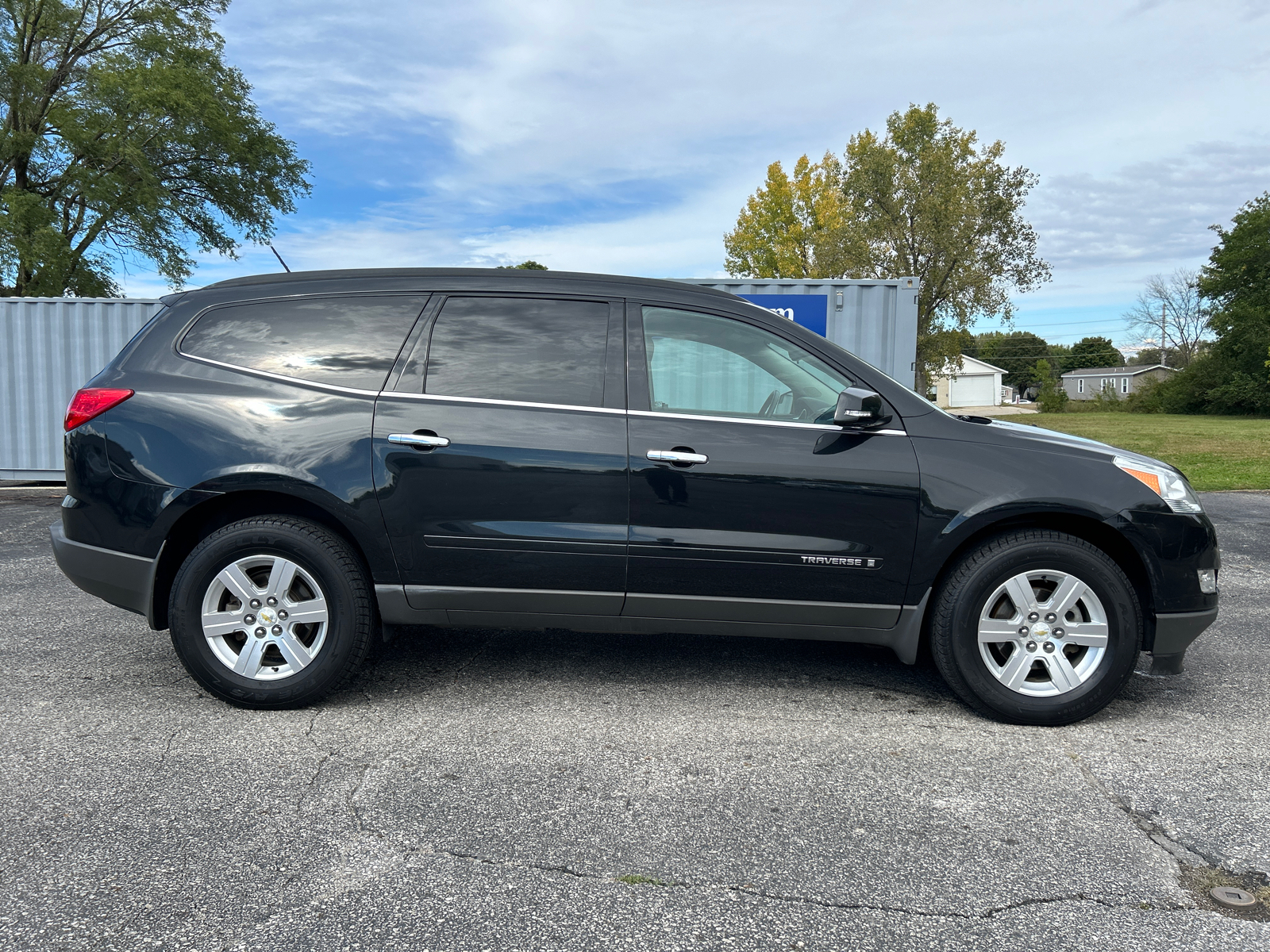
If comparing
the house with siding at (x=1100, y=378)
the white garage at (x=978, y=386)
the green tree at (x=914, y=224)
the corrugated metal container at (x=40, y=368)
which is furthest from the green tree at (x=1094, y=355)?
the corrugated metal container at (x=40, y=368)

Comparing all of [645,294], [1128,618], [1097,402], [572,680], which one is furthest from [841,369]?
[1097,402]

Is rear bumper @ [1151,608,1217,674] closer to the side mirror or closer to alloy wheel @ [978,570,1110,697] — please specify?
alloy wheel @ [978,570,1110,697]

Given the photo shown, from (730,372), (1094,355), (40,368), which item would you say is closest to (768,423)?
(730,372)

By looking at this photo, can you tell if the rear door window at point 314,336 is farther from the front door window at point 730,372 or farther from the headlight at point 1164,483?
the headlight at point 1164,483

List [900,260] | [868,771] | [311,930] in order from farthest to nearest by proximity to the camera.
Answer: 1. [900,260]
2. [868,771]
3. [311,930]

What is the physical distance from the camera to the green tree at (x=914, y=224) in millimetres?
34375

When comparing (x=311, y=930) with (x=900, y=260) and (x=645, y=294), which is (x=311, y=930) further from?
(x=900, y=260)

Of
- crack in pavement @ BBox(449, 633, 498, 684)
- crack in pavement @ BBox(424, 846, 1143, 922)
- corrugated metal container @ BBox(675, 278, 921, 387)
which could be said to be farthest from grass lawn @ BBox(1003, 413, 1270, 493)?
crack in pavement @ BBox(424, 846, 1143, 922)

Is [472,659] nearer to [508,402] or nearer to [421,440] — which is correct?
[421,440]

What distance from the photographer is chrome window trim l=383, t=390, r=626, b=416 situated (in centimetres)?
356

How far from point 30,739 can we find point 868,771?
10.3ft

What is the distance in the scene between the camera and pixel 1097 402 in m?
56.2

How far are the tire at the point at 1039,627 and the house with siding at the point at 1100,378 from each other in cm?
9227

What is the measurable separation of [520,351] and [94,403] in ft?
5.94
